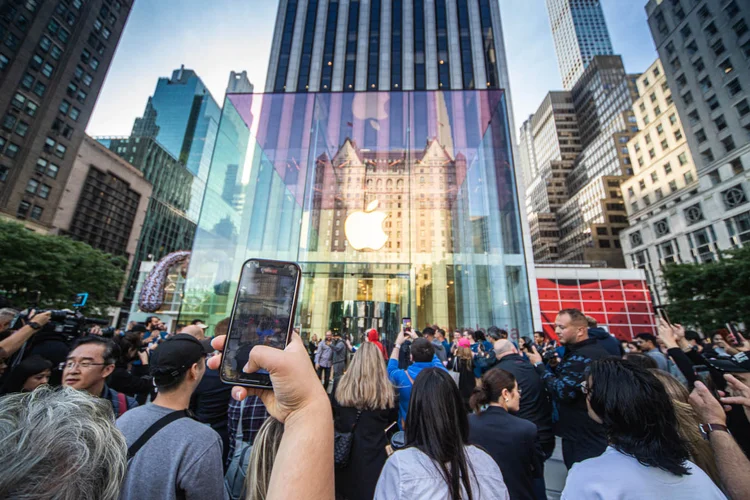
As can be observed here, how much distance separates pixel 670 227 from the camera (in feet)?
147

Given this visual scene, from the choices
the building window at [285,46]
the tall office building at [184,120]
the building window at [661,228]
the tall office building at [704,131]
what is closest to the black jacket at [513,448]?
the building window at [285,46]

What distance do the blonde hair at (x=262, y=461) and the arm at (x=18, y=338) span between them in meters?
3.32

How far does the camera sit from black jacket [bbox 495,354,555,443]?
3756mm

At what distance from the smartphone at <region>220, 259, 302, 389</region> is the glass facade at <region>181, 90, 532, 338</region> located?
11251 millimetres

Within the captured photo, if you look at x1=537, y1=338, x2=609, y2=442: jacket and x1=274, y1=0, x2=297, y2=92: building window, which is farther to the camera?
x1=274, y1=0, x2=297, y2=92: building window

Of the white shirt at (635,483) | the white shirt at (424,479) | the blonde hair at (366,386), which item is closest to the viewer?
the white shirt at (635,483)

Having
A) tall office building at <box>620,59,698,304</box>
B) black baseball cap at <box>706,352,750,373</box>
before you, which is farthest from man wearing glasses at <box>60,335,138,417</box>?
tall office building at <box>620,59,698,304</box>

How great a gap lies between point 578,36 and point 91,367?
173 m

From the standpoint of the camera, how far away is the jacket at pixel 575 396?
2.97m

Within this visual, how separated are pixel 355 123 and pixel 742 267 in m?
27.9

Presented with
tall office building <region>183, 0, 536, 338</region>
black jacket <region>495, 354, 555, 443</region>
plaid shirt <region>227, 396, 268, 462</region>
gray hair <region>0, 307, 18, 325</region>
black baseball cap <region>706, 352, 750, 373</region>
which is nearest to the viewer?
black baseball cap <region>706, 352, 750, 373</region>

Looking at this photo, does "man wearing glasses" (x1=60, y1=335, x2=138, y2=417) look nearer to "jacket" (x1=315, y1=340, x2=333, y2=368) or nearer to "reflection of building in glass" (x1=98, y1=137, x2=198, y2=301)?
"jacket" (x1=315, y1=340, x2=333, y2=368)

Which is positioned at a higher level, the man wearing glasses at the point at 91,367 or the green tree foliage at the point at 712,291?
the green tree foliage at the point at 712,291

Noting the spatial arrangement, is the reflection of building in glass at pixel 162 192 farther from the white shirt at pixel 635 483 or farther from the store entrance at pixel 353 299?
the white shirt at pixel 635 483
